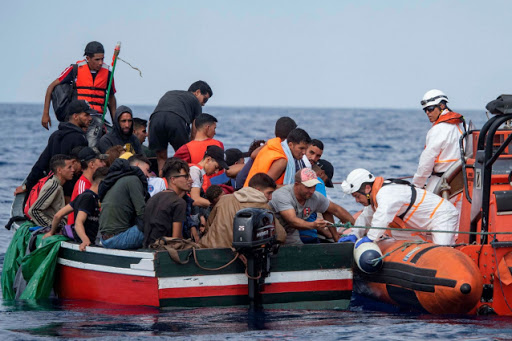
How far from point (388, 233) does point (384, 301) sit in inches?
34.5

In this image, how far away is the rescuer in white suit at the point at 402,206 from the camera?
392 inches

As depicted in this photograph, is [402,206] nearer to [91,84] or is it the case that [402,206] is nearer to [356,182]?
[356,182]

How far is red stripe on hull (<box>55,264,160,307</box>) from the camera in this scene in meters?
9.73

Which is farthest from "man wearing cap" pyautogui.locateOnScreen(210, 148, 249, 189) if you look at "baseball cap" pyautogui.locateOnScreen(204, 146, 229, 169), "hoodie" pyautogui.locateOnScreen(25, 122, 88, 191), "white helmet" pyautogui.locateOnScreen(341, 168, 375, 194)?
"hoodie" pyautogui.locateOnScreen(25, 122, 88, 191)

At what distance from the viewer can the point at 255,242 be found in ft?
30.0

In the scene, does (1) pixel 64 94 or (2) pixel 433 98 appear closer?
(2) pixel 433 98

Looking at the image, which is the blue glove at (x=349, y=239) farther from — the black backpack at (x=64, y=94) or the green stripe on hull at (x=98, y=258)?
the black backpack at (x=64, y=94)

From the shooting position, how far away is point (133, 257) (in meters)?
9.67

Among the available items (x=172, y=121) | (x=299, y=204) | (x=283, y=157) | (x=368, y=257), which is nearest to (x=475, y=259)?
(x=368, y=257)

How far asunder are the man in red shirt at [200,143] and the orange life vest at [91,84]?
2.42 meters

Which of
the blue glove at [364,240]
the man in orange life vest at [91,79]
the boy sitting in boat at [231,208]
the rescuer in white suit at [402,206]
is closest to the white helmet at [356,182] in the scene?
the rescuer in white suit at [402,206]

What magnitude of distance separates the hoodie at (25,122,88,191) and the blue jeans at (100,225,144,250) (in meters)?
2.54

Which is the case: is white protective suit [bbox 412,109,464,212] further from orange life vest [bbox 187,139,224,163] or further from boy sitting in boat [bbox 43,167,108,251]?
boy sitting in boat [bbox 43,167,108,251]

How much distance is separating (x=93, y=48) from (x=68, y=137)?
1548 mm
